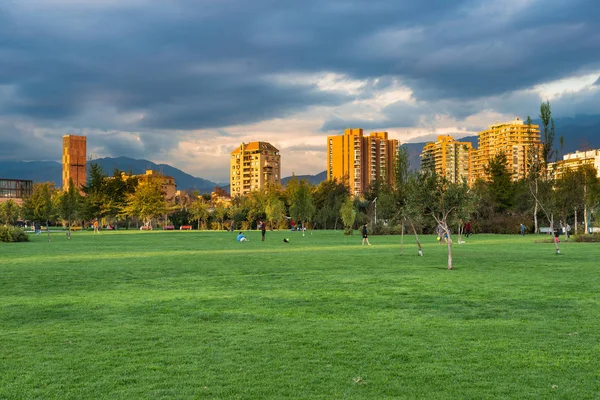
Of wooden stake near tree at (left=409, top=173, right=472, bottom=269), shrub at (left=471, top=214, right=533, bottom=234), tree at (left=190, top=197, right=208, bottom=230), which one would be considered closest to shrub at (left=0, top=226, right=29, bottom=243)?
wooden stake near tree at (left=409, top=173, right=472, bottom=269)

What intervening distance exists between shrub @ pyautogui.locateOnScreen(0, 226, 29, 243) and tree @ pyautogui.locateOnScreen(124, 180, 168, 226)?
46671 mm

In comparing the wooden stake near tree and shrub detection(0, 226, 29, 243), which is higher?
the wooden stake near tree

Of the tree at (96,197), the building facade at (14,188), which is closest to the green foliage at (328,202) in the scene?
the tree at (96,197)

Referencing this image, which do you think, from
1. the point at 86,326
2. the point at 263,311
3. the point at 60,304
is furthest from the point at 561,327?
the point at 60,304

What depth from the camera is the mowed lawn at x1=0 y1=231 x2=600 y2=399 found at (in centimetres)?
764

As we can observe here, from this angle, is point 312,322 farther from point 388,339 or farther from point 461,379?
point 461,379

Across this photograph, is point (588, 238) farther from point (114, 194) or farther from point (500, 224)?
point (114, 194)

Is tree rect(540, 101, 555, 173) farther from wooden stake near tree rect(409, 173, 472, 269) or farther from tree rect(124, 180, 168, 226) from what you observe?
tree rect(124, 180, 168, 226)

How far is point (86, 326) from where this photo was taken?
1166 centimetres

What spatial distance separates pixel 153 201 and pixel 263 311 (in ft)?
302

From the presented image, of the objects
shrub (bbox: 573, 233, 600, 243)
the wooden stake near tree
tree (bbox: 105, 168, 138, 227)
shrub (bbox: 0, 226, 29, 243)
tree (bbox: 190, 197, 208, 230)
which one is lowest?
shrub (bbox: 573, 233, 600, 243)

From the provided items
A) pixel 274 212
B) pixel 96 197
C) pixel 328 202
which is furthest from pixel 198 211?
pixel 328 202

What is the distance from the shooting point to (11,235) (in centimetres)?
5253

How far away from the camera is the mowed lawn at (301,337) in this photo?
764 centimetres
